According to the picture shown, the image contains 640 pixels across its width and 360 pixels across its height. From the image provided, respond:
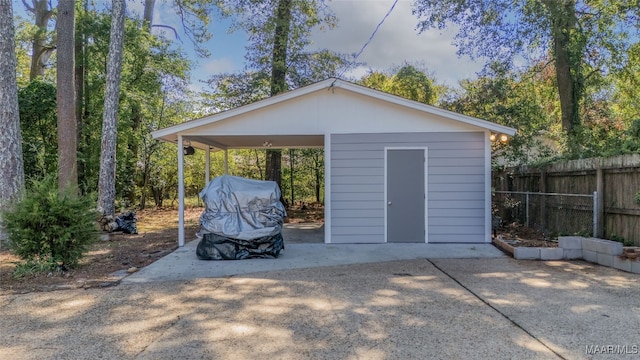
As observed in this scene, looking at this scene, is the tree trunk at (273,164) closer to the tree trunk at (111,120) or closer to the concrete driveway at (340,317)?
the tree trunk at (111,120)

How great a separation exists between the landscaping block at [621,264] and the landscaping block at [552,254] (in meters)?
0.79

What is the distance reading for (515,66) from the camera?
1293cm

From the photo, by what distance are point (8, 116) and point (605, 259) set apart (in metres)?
10.7

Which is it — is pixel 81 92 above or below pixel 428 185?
above

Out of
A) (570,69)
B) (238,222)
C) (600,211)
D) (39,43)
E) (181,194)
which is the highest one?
(39,43)

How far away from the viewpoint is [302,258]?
6.66m

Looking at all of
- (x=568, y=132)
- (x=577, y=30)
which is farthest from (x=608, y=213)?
(x=577, y=30)

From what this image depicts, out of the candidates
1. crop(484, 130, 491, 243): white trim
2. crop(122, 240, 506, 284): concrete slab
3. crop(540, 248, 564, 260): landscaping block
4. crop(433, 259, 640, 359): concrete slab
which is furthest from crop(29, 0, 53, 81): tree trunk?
crop(540, 248, 564, 260): landscaping block

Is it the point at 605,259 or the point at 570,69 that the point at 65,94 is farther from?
the point at 570,69

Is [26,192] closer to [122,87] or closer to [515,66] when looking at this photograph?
[122,87]

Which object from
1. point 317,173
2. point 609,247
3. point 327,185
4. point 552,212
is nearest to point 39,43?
point 317,173

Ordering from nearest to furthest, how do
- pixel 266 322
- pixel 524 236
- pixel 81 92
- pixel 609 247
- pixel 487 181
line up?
1. pixel 266 322
2. pixel 609 247
3. pixel 487 181
4. pixel 524 236
5. pixel 81 92

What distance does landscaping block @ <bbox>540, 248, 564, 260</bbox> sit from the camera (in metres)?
6.38

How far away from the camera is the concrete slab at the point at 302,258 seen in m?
5.67
